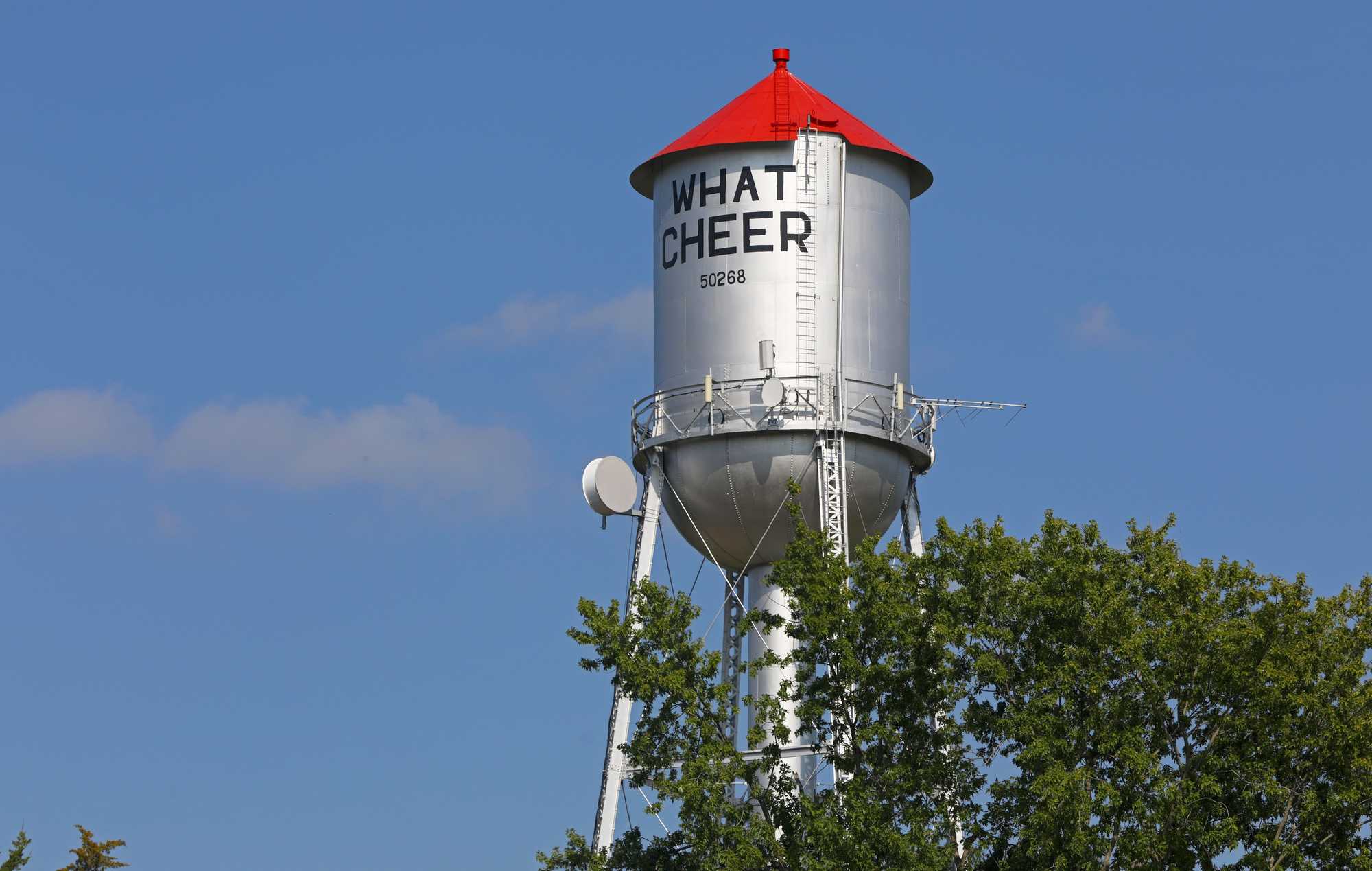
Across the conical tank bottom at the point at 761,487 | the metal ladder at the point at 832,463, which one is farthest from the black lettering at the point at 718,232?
the conical tank bottom at the point at 761,487

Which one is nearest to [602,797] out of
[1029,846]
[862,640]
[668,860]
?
[668,860]

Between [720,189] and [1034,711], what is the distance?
481 inches

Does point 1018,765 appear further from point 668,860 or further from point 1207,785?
point 668,860

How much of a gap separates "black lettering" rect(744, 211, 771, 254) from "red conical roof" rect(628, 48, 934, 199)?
4.31ft

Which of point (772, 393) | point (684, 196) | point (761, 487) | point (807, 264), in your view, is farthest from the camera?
point (684, 196)

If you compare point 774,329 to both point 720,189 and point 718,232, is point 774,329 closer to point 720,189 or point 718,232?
point 718,232

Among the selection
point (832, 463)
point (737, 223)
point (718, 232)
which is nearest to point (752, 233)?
point (737, 223)

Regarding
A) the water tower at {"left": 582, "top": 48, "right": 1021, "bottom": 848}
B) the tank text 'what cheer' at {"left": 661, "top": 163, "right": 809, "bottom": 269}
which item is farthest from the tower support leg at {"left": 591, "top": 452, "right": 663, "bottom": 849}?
the tank text 'what cheer' at {"left": 661, "top": 163, "right": 809, "bottom": 269}

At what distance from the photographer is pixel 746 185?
45.5 metres

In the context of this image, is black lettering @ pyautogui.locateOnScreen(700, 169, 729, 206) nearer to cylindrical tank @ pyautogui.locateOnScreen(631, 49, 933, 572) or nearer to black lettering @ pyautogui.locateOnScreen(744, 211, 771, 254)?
cylindrical tank @ pyautogui.locateOnScreen(631, 49, 933, 572)

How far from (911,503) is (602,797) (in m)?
7.56

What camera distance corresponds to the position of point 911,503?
46375mm

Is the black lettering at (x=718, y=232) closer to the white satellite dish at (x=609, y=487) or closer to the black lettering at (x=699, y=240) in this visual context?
the black lettering at (x=699, y=240)

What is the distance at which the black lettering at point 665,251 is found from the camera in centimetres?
4615
